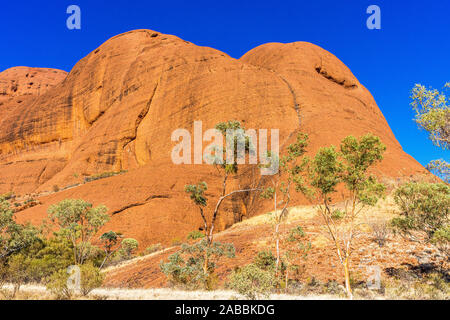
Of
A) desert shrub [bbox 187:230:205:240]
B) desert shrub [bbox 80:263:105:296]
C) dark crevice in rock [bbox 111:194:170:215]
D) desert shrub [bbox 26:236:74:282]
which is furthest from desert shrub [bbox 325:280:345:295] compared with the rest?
dark crevice in rock [bbox 111:194:170:215]

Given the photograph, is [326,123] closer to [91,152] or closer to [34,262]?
[34,262]

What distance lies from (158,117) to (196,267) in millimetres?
36947

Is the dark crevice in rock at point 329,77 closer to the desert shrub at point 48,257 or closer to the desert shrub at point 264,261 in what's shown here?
the desert shrub at point 264,261

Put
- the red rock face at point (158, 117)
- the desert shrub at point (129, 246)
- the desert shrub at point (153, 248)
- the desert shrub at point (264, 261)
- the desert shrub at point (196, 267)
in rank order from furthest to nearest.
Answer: the red rock face at point (158, 117) → the desert shrub at point (129, 246) → the desert shrub at point (153, 248) → the desert shrub at point (264, 261) → the desert shrub at point (196, 267)

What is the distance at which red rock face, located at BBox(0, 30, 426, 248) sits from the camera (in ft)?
109

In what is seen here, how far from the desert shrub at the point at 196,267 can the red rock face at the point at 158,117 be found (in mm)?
15584

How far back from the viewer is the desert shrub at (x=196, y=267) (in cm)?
1271

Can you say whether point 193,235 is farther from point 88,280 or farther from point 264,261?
point 88,280

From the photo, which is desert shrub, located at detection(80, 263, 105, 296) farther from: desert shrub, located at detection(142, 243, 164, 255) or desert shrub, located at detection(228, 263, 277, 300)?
desert shrub, located at detection(142, 243, 164, 255)

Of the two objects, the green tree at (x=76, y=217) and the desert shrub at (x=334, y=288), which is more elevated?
the green tree at (x=76, y=217)

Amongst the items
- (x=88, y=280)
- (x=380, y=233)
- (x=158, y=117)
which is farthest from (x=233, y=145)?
(x=158, y=117)

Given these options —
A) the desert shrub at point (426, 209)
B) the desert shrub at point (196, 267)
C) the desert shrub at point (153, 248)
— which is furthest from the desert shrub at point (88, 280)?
the desert shrub at point (153, 248)
